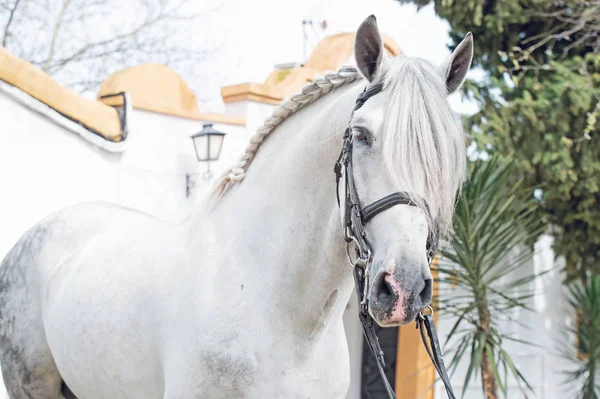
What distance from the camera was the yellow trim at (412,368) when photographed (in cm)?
749

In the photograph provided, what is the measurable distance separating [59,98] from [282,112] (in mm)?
3516

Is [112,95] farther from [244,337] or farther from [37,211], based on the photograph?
[244,337]

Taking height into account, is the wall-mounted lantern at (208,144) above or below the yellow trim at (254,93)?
below

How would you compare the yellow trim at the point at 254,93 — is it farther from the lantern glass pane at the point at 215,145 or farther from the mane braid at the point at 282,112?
the mane braid at the point at 282,112

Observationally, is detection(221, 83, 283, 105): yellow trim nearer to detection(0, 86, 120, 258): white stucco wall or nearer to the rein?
detection(0, 86, 120, 258): white stucco wall

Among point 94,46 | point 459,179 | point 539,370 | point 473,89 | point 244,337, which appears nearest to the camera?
point 459,179

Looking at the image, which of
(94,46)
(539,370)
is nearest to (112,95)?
Result: (539,370)

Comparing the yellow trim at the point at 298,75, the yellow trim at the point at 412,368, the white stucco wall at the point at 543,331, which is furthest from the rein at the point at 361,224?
the white stucco wall at the point at 543,331

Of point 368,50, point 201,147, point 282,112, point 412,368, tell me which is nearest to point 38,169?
point 201,147

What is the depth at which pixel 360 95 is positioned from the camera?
2342mm

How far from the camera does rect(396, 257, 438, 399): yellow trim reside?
7488mm

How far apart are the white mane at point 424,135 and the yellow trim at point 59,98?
3.83 metres

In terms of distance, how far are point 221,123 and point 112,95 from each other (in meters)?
1.04

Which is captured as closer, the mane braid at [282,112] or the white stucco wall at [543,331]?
the mane braid at [282,112]
